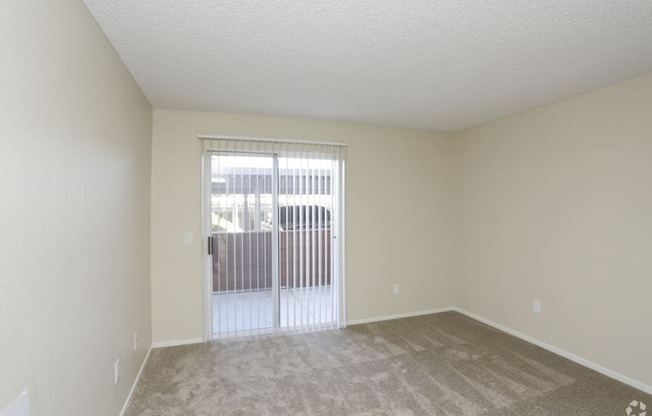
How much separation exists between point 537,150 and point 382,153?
5.45 feet

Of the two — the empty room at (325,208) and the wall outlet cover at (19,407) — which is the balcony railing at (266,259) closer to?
the empty room at (325,208)

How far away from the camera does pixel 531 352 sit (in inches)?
121

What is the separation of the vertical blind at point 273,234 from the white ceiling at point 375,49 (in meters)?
0.67

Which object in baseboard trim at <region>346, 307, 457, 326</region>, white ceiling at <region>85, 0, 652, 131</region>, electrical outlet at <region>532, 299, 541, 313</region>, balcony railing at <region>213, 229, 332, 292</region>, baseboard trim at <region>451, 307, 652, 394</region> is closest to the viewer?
white ceiling at <region>85, 0, 652, 131</region>

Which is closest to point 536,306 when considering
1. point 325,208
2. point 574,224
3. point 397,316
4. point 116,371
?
point 574,224

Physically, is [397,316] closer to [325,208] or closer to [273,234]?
[325,208]

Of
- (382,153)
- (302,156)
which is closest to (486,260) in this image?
(382,153)

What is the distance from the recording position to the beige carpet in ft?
7.45

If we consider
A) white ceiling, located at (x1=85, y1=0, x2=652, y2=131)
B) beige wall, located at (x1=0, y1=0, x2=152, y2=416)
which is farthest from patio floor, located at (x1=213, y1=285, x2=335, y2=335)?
white ceiling, located at (x1=85, y1=0, x2=652, y2=131)

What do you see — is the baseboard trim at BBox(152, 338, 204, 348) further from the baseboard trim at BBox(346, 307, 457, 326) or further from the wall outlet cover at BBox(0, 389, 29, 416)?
the wall outlet cover at BBox(0, 389, 29, 416)

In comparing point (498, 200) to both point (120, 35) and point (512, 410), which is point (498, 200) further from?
point (120, 35)

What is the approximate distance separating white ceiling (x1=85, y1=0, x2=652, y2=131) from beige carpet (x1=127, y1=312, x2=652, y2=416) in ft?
8.00

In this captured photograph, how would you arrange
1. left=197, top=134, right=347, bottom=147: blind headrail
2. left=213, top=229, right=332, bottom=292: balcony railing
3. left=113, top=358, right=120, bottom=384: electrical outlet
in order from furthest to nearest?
left=213, top=229, right=332, bottom=292: balcony railing → left=197, top=134, right=347, bottom=147: blind headrail → left=113, top=358, right=120, bottom=384: electrical outlet

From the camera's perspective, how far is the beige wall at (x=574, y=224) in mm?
2498
